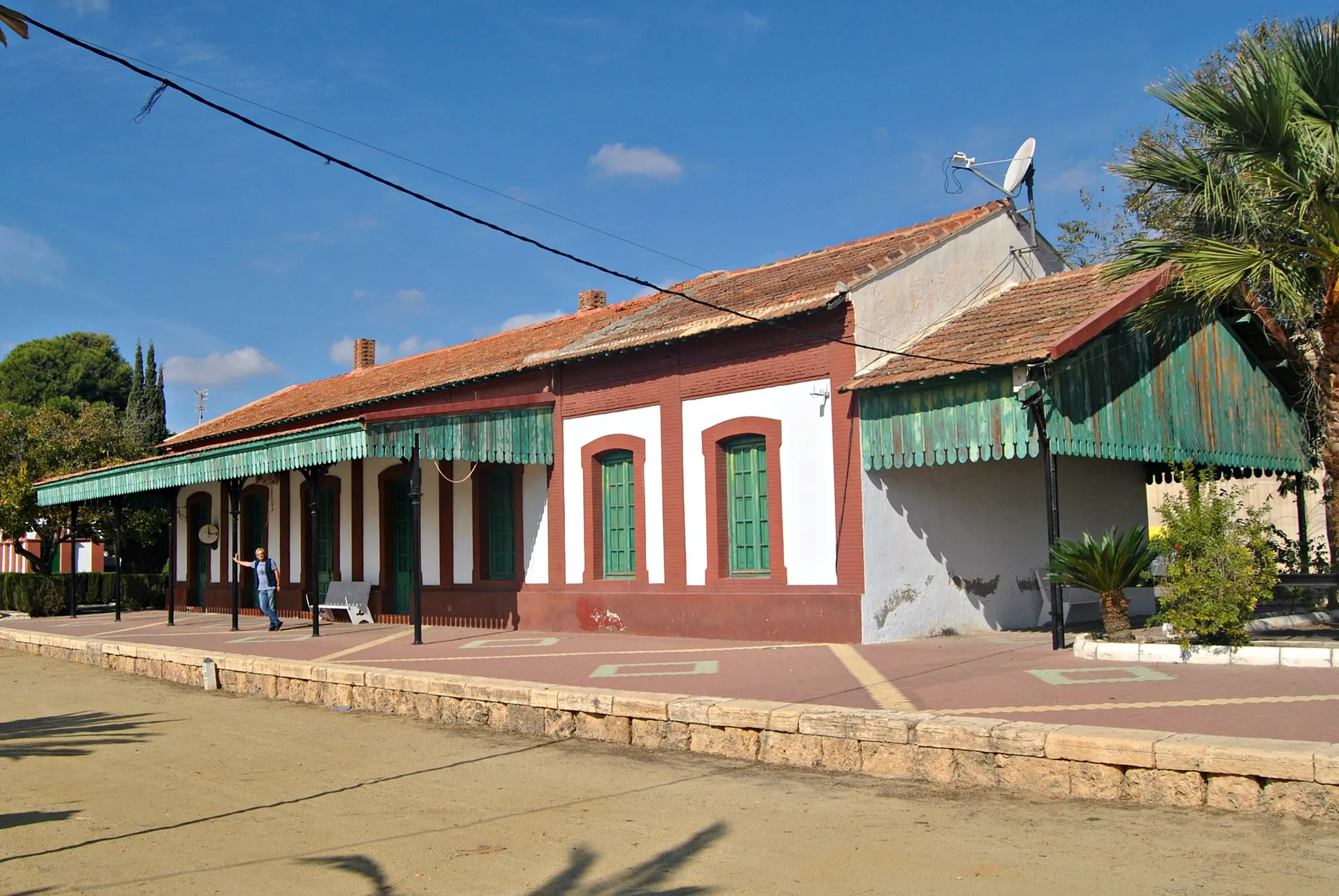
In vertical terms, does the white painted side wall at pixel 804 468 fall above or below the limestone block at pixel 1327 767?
above

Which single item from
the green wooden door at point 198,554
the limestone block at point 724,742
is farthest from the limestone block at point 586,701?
the green wooden door at point 198,554

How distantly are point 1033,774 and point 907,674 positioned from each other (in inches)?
127

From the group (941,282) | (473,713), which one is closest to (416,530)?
(473,713)

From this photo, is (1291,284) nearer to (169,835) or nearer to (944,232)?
(944,232)

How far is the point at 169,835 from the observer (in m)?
6.45

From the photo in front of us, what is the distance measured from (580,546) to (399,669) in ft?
15.2

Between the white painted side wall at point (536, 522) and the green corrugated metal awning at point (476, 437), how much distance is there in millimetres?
487

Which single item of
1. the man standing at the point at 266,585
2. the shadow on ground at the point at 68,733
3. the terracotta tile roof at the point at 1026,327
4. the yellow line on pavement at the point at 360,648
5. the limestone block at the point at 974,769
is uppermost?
the terracotta tile roof at the point at 1026,327

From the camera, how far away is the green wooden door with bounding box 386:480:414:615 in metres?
19.4

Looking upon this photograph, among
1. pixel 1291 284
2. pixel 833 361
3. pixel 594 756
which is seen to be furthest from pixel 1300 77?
pixel 594 756

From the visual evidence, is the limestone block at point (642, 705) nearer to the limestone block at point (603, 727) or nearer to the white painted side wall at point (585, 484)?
the limestone block at point (603, 727)

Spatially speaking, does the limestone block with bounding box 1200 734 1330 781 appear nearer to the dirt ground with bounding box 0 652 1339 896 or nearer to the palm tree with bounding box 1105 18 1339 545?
the dirt ground with bounding box 0 652 1339 896

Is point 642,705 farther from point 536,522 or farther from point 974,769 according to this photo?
point 536,522

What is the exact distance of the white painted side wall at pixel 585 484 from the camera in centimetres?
1501
